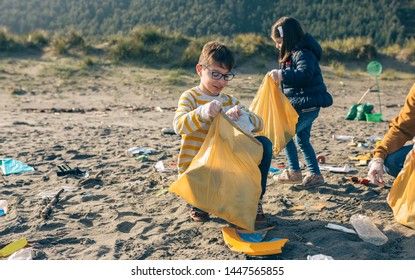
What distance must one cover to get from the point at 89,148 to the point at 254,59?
393 inches

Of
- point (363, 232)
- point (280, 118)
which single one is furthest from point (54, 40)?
point (363, 232)

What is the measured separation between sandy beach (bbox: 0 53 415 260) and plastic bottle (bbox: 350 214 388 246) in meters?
0.06

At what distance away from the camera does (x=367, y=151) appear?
607 cm

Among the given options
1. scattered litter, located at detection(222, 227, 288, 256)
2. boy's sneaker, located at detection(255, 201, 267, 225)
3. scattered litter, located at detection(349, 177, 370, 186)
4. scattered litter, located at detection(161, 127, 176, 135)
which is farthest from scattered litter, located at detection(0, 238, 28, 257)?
scattered litter, located at detection(161, 127, 176, 135)

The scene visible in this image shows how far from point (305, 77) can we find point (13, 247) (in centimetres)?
251

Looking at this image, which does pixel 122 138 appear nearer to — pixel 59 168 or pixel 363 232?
pixel 59 168

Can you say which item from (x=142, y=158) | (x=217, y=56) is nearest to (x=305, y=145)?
(x=217, y=56)

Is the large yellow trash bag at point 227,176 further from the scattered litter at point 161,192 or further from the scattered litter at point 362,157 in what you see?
the scattered litter at point 362,157

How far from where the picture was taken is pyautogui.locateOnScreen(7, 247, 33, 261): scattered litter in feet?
10.5

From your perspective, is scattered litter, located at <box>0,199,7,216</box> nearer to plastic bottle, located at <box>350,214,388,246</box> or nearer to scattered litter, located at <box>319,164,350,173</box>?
plastic bottle, located at <box>350,214,388,246</box>

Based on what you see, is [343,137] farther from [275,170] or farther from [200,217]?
[200,217]

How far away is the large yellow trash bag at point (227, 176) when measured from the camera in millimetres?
3373

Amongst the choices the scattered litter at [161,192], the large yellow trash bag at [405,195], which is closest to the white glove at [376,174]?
the large yellow trash bag at [405,195]

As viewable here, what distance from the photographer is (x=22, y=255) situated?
3.21 meters
